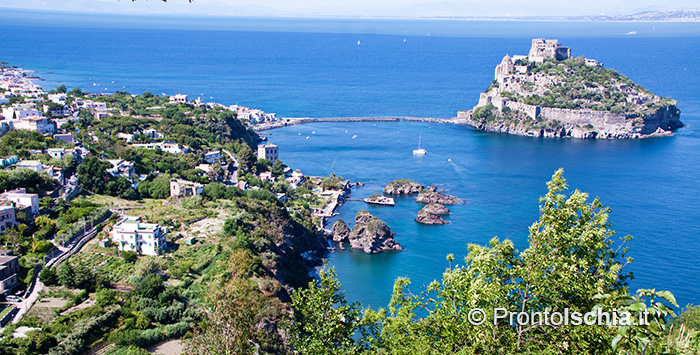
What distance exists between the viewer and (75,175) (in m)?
28.8

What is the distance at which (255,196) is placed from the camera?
31344mm

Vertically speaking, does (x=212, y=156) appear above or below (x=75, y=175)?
above

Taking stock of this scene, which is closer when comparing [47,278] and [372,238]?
[47,278]

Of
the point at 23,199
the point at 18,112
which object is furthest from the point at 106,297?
the point at 18,112

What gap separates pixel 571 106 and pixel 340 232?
132 feet

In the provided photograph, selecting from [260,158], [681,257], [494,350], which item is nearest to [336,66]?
[260,158]

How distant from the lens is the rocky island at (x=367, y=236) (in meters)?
29.7

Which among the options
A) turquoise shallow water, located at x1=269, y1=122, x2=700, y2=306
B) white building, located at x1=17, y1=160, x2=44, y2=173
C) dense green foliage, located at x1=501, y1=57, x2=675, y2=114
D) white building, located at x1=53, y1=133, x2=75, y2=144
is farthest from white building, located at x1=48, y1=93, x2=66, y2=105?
dense green foliage, located at x1=501, y1=57, x2=675, y2=114

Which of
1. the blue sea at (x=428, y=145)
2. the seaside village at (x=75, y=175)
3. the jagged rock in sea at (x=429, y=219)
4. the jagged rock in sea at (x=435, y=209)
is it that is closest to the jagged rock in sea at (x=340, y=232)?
the blue sea at (x=428, y=145)

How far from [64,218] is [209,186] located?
822 centimetres

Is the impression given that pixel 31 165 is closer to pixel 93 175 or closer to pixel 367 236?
pixel 93 175

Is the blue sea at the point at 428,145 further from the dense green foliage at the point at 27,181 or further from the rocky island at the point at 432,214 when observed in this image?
the dense green foliage at the point at 27,181

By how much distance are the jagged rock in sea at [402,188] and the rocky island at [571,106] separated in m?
26.8

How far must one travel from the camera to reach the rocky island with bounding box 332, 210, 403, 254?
97.3 feet
